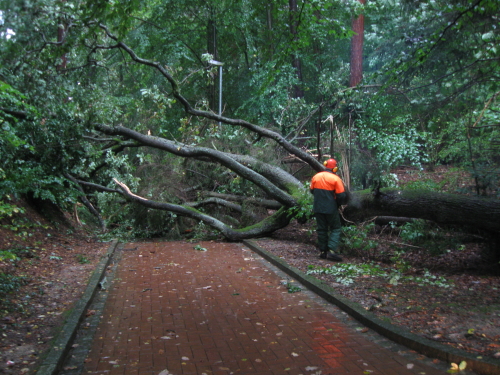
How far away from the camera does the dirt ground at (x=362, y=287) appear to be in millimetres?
4734

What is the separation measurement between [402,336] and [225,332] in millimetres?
2005

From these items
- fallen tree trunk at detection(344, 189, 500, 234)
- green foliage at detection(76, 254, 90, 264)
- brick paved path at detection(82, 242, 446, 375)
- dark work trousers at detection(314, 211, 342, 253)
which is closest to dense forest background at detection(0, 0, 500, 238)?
fallen tree trunk at detection(344, 189, 500, 234)

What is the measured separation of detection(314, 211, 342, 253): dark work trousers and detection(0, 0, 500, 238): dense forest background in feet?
3.21

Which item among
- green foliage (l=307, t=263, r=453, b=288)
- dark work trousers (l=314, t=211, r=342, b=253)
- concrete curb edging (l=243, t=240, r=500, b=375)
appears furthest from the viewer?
dark work trousers (l=314, t=211, r=342, b=253)

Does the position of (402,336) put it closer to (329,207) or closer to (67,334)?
(67,334)

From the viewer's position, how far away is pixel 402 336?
15.8ft

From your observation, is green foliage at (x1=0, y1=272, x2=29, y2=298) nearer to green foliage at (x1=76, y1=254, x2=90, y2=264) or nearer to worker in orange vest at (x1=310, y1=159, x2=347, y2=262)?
green foliage at (x1=76, y1=254, x2=90, y2=264)

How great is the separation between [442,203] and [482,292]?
1829 mm

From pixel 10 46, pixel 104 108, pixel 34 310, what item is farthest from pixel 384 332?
pixel 104 108

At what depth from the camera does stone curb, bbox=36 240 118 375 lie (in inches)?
163

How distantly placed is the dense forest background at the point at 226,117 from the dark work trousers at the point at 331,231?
0.98 metres

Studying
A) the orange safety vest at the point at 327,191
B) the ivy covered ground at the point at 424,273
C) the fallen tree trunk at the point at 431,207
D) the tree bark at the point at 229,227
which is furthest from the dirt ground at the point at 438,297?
the tree bark at the point at 229,227

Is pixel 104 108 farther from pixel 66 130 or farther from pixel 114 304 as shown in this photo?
pixel 114 304

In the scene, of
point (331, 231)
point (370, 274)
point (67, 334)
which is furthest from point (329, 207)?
point (67, 334)
